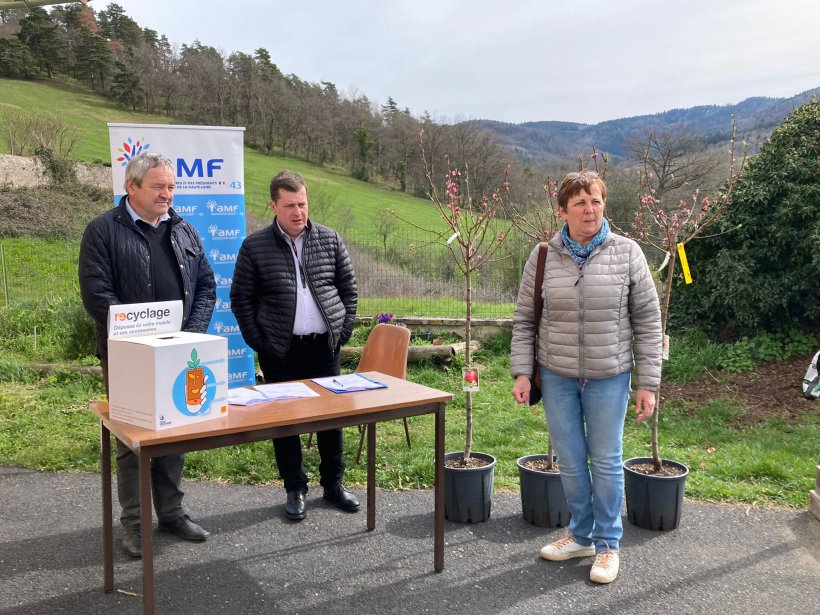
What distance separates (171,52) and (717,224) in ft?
192

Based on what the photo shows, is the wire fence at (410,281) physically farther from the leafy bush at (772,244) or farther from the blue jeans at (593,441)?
the blue jeans at (593,441)

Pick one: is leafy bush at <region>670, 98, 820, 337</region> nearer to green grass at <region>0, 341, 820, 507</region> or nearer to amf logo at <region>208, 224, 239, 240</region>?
green grass at <region>0, 341, 820, 507</region>

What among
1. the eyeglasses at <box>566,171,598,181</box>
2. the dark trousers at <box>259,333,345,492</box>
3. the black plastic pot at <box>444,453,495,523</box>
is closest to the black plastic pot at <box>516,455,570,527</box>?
the black plastic pot at <box>444,453,495,523</box>

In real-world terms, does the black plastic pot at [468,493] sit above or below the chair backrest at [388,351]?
below

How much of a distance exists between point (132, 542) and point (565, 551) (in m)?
2.20

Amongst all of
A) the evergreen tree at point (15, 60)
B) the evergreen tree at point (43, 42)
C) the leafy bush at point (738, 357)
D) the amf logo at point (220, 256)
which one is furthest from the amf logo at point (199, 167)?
the evergreen tree at point (43, 42)

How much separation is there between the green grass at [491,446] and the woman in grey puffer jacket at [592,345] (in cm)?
124

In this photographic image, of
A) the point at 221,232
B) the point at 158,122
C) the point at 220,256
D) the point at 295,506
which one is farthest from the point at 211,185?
the point at 158,122

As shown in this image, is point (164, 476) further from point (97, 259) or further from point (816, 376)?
point (816, 376)

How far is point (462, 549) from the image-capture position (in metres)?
3.43

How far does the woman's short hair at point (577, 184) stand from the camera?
2914mm

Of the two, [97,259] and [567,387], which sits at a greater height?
[97,259]

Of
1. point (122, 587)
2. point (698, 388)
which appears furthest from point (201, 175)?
point (698, 388)

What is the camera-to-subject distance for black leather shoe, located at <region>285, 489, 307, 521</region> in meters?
3.78
